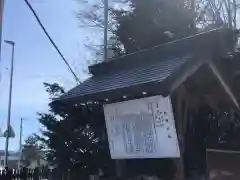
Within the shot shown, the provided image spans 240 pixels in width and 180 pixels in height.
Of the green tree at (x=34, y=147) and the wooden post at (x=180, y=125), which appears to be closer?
the wooden post at (x=180, y=125)

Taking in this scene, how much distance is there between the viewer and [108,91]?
8.76 meters

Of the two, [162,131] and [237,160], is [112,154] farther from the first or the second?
[237,160]

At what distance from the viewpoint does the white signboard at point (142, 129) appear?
26.5 feet

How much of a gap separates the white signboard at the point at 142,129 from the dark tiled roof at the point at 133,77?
1.42 ft

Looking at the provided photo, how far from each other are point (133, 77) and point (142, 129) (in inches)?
43.5

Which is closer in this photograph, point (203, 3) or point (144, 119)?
point (144, 119)

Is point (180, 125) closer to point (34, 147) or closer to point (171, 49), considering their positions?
point (171, 49)

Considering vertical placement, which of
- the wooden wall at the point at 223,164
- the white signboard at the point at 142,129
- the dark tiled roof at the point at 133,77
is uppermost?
the dark tiled roof at the point at 133,77

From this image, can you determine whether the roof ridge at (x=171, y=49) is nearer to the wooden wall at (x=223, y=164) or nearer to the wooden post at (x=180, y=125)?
the wooden post at (x=180, y=125)

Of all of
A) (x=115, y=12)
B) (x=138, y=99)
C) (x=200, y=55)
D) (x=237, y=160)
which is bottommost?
(x=237, y=160)

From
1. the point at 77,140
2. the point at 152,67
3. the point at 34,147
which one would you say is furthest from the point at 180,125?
the point at 34,147

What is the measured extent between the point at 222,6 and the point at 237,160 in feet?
45.9

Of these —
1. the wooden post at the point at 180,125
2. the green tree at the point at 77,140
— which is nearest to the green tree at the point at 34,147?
the green tree at the point at 77,140

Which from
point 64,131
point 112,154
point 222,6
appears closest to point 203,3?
point 222,6
